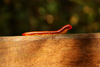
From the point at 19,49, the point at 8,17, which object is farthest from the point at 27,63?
the point at 8,17

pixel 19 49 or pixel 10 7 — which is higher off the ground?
pixel 10 7

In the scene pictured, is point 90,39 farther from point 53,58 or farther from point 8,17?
point 8,17

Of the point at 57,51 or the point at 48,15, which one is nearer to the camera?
the point at 57,51

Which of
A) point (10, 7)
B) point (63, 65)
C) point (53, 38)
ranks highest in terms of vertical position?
point (10, 7)

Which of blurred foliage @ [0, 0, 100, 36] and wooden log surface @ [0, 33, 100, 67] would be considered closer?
wooden log surface @ [0, 33, 100, 67]
